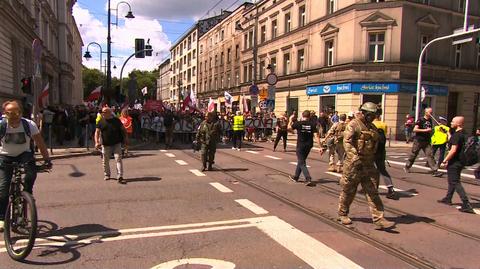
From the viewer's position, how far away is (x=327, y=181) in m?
10.9

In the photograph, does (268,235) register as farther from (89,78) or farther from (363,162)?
(89,78)

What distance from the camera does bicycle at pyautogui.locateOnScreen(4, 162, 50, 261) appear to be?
16.5ft

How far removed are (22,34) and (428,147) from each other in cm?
2048

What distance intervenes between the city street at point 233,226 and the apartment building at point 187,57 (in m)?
53.4

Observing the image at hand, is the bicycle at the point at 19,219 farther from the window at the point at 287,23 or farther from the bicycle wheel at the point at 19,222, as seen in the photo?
the window at the point at 287,23

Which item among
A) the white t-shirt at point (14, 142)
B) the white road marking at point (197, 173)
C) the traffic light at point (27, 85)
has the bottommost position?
the white road marking at point (197, 173)

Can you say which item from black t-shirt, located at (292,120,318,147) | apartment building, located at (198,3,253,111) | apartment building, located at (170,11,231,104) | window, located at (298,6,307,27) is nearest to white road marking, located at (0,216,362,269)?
black t-shirt, located at (292,120,318,147)

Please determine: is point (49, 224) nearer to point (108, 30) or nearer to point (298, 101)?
point (108, 30)

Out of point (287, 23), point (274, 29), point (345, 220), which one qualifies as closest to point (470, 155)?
point (345, 220)

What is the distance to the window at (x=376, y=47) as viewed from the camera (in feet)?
94.0

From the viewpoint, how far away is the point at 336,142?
11945 mm

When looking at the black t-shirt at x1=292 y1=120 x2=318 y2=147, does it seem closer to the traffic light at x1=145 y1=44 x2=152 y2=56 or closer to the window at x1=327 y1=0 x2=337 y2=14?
the traffic light at x1=145 y1=44 x2=152 y2=56

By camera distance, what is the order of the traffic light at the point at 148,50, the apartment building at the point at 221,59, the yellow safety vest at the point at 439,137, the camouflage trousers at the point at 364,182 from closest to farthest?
the camouflage trousers at the point at 364,182 → the yellow safety vest at the point at 439,137 → the traffic light at the point at 148,50 → the apartment building at the point at 221,59

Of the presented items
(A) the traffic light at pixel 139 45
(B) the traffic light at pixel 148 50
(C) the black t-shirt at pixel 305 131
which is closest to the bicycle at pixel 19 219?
(C) the black t-shirt at pixel 305 131
